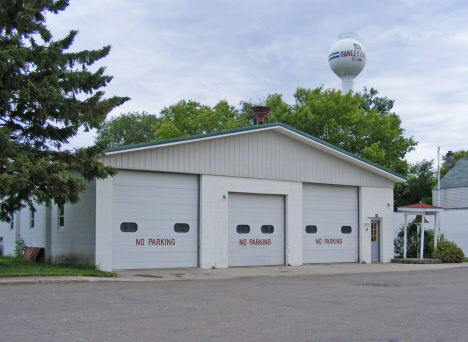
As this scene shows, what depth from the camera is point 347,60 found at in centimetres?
5062

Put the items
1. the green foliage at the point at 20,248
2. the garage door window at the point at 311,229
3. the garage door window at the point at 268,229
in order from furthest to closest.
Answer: the garage door window at the point at 311,229
the green foliage at the point at 20,248
the garage door window at the point at 268,229

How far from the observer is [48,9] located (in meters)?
18.0

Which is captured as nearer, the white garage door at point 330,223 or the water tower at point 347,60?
the white garage door at point 330,223

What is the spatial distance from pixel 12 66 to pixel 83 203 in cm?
544

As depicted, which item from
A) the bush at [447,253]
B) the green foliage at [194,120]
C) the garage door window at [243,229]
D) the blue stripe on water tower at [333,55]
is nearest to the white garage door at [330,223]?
the garage door window at [243,229]

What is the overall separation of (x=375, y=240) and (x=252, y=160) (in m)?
8.31

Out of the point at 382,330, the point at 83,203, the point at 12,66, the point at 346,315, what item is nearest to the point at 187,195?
the point at 83,203

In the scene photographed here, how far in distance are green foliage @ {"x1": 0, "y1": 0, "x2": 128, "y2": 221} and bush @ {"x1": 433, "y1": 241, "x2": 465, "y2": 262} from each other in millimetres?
16634

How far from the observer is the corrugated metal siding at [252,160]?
19.2 meters

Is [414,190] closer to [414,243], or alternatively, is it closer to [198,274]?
[414,243]

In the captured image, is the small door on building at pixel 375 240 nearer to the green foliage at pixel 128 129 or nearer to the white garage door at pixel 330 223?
the white garage door at pixel 330 223

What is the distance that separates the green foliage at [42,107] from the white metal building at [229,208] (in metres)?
1.66

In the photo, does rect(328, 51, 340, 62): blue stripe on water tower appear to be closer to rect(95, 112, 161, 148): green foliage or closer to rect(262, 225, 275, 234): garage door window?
rect(95, 112, 161, 148): green foliage

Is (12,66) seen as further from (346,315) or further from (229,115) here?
(229,115)
